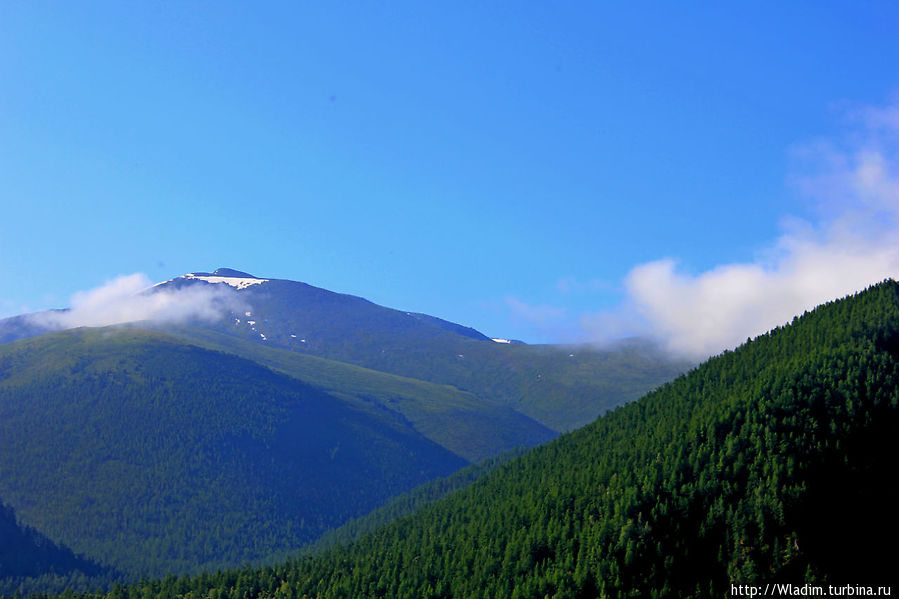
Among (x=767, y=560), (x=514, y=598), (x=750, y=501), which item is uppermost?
(x=750, y=501)

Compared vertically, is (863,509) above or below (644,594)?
above

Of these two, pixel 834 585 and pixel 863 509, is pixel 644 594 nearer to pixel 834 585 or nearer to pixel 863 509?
pixel 834 585

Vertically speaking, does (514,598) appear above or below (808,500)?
below

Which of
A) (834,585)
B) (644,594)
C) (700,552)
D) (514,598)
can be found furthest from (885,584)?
(514,598)

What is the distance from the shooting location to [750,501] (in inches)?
7776

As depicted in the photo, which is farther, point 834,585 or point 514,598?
point 514,598

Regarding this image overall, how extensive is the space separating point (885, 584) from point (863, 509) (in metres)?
17.2

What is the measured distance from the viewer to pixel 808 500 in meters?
198

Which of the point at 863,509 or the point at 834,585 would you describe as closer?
the point at 834,585

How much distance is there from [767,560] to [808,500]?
63.5ft

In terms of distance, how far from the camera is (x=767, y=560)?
7416 inches

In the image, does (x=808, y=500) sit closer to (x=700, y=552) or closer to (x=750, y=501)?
(x=750, y=501)

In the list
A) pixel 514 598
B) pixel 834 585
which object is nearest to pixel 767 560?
pixel 834 585

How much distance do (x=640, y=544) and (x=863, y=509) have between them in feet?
169
